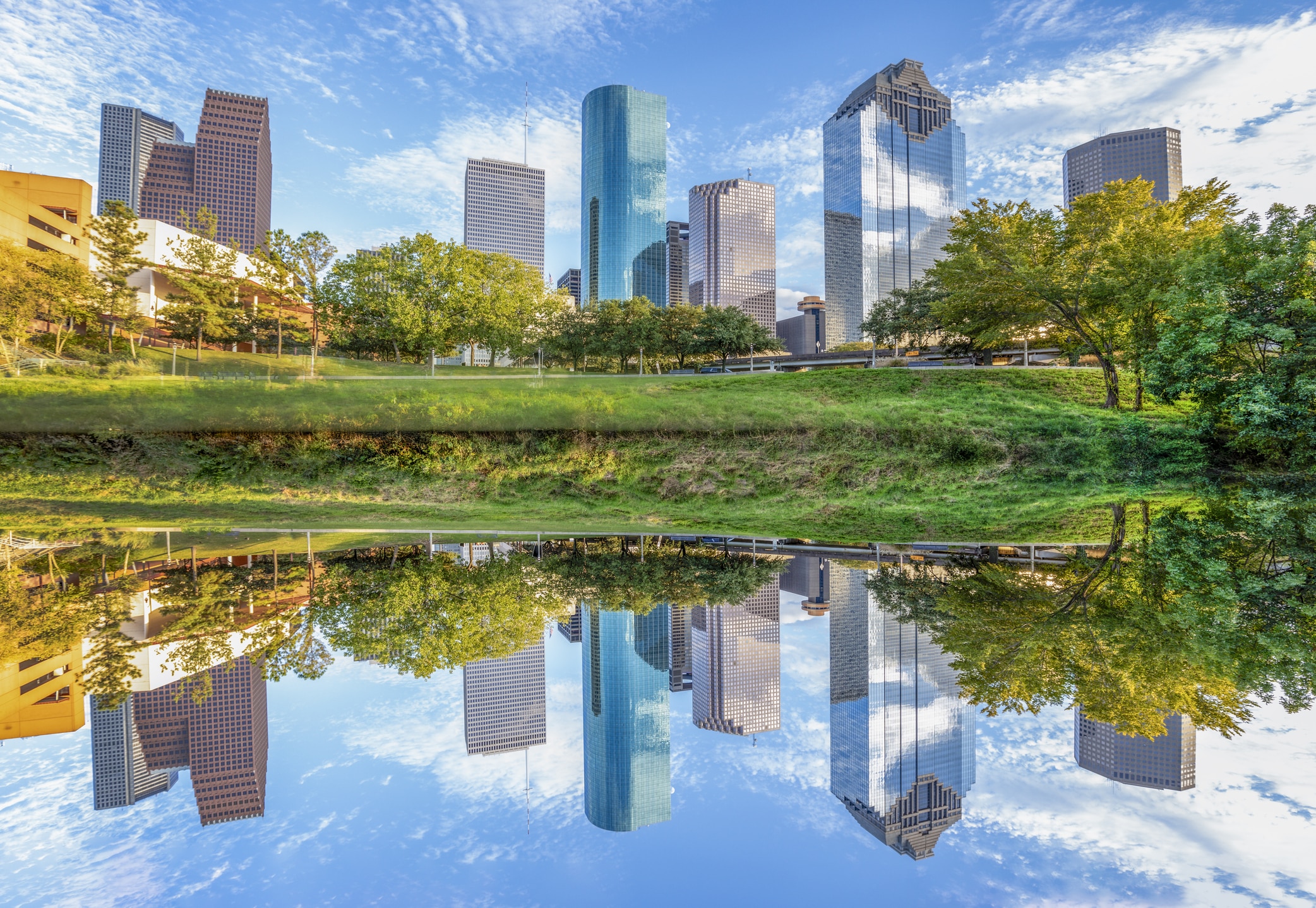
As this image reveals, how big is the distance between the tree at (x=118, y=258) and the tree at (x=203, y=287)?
1.59 meters

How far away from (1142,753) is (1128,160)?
174260 mm

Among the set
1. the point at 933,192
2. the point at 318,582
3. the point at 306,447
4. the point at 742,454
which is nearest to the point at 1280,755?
the point at 318,582

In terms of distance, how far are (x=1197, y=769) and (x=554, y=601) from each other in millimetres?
5495

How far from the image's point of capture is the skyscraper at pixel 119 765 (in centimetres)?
372

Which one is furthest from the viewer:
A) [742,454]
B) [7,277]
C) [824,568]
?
[7,277]

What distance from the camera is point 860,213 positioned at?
141 meters

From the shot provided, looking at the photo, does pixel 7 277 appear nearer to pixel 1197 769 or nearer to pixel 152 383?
pixel 152 383

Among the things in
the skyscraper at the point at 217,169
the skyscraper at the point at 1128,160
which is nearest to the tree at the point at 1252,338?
the skyscraper at the point at 1128,160

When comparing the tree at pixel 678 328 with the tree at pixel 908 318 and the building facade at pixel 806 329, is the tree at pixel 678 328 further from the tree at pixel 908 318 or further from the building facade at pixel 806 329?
the building facade at pixel 806 329

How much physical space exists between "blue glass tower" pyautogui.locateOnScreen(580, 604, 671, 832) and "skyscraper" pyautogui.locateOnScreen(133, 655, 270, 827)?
7.51 feet

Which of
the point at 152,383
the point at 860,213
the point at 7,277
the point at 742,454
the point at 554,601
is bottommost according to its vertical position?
the point at 554,601

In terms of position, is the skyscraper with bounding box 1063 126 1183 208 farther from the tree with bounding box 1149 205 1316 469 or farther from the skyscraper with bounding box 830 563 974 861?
the skyscraper with bounding box 830 563 974 861

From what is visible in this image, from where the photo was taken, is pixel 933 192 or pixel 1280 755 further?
pixel 933 192

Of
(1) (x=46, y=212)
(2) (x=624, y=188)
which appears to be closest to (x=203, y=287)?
(1) (x=46, y=212)
